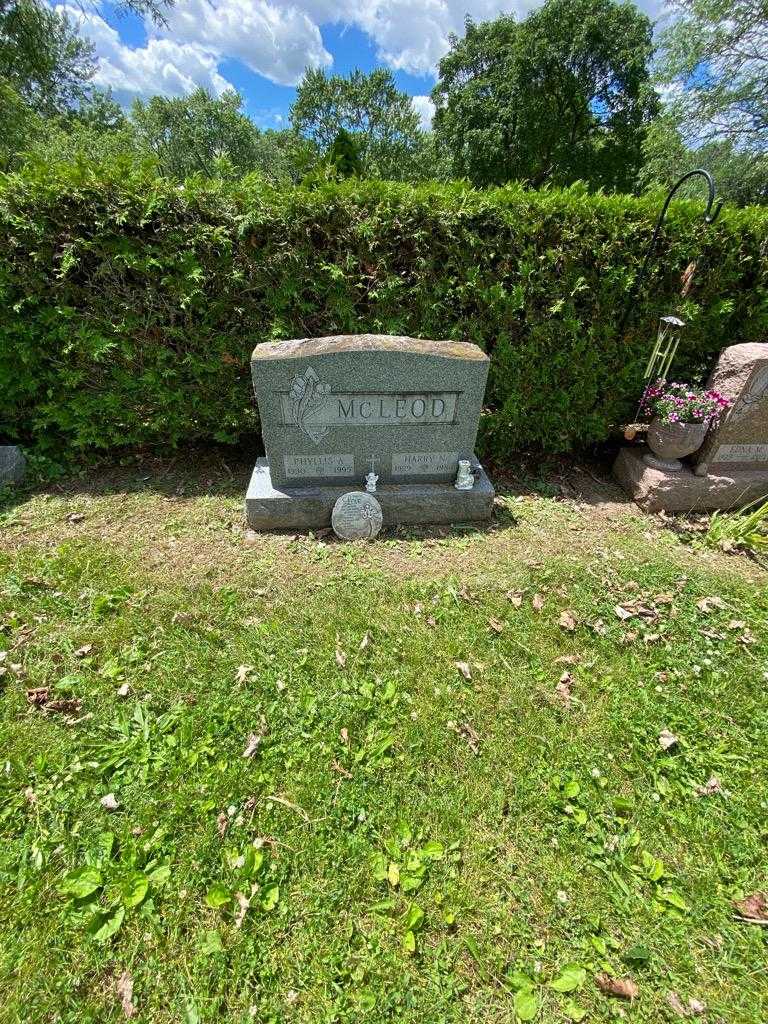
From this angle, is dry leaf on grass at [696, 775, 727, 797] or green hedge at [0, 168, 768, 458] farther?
green hedge at [0, 168, 768, 458]

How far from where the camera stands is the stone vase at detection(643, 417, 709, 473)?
4.14 metres

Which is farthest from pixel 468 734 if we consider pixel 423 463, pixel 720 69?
pixel 720 69

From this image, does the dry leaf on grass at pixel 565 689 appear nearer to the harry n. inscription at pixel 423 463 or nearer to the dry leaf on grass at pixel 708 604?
the dry leaf on grass at pixel 708 604

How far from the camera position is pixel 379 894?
1.86m

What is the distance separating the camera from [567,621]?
3.07 m

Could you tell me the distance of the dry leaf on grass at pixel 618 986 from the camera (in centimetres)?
163

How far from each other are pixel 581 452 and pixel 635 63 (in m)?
21.8

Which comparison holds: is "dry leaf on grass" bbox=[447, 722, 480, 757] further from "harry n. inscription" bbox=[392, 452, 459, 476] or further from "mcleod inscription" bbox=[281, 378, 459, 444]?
"mcleod inscription" bbox=[281, 378, 459, 444]

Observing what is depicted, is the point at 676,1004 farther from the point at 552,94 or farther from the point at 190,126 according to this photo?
the point at 190,126

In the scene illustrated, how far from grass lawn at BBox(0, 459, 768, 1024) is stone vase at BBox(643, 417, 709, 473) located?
1.19 m

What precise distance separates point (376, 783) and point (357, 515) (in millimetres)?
1998

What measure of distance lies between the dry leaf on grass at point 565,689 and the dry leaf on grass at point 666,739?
47 cm

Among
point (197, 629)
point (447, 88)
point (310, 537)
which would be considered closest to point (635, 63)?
point (447, 88)

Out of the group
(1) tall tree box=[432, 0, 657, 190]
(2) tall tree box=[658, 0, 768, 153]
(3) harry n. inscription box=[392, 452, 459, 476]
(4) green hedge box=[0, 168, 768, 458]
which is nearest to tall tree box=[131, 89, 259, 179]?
(1) tall tree box=[432, 0, 657, 190]
